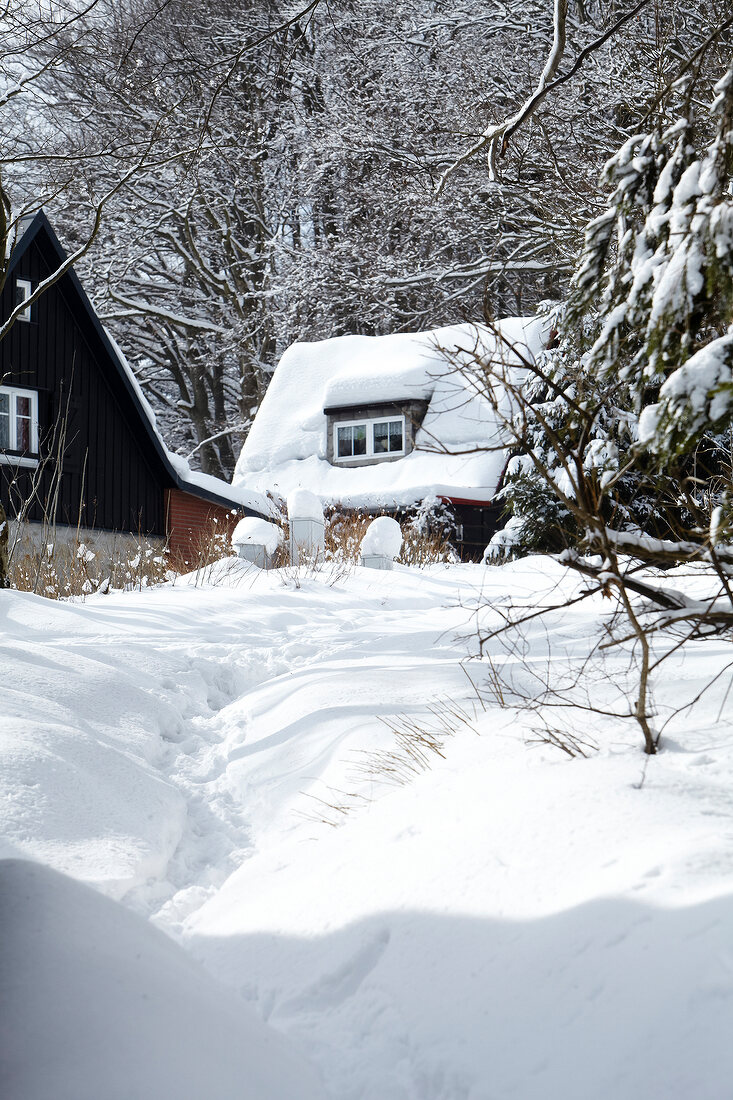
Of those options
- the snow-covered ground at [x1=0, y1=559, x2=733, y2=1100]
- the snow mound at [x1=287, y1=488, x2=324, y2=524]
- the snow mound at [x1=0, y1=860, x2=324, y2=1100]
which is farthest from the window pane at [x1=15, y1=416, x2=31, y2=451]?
the snow mound at [x1=0, y1=860, x2=324, y2=1100]

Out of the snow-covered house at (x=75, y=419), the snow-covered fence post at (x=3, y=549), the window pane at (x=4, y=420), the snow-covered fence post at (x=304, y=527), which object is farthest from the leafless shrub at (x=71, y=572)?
the window pane at (x=4, y=420)

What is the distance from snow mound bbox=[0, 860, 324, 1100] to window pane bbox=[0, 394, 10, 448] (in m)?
13.0

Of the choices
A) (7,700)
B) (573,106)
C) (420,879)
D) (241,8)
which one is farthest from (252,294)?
(420,879)

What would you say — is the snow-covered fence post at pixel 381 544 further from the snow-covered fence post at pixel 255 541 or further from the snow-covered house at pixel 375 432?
the snow-covered house at pixel 375 432

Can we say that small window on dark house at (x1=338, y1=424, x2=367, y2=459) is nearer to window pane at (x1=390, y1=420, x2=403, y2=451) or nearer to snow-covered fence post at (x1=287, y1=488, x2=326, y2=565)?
window pane at (x1=390, y1=420, x2=403, y2=451)

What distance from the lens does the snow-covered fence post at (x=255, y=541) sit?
10891 mm

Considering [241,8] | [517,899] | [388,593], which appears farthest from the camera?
[241,8]

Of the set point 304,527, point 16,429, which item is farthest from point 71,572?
point 16,429

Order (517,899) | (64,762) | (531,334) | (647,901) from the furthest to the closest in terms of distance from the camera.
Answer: (531,334) < (64,762) < (517,899) < (647,901)

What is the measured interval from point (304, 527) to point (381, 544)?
39.9 inches

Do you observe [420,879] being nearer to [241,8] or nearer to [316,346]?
[316,346]

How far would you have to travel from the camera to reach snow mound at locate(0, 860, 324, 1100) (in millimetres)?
1878

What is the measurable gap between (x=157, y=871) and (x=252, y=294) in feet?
64.3

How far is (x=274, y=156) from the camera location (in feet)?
72.7
